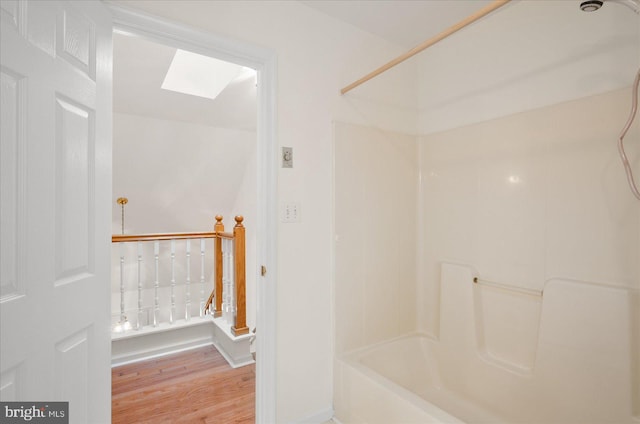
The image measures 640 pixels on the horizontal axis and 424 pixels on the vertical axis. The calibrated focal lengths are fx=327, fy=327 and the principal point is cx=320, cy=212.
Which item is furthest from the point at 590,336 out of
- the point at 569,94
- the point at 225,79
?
the point at 225,79

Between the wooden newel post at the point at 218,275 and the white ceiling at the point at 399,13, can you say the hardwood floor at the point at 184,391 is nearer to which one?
the wooden newel post at the point at 218,275

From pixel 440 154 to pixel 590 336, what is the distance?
4.23 ft

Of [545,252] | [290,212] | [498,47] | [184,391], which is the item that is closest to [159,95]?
[290,212]

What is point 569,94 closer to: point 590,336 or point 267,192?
point 590,336

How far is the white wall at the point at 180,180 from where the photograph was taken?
11.6 feet

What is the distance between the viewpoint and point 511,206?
6.03 ft

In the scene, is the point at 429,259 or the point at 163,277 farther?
the point at 163,277

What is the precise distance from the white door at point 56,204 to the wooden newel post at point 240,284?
1515mm

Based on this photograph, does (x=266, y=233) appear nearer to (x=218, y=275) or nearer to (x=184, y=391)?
(x=184, y=391)

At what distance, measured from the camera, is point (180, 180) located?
4.03m

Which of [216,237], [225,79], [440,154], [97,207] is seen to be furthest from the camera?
[216,237]

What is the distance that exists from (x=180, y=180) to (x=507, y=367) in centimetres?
376

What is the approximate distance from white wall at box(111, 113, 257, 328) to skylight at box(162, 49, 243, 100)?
0.88 meters

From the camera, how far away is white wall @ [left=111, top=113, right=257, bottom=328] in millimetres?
3543
